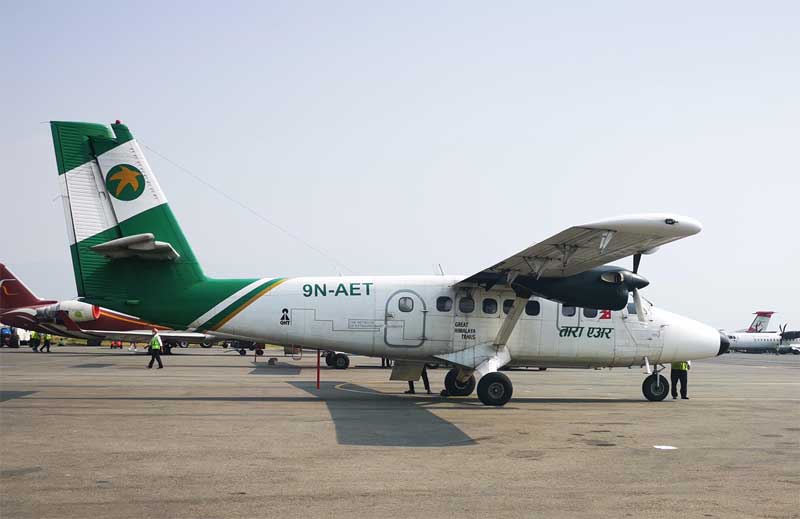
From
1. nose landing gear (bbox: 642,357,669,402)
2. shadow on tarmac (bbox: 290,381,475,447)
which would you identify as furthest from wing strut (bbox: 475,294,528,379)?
nose landing gear (bbox: 642,357,669,402)

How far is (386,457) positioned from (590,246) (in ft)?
24.1

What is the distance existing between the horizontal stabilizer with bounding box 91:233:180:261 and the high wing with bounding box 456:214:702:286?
23.7 feet

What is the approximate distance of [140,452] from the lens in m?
10.6

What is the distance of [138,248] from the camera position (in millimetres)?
16750

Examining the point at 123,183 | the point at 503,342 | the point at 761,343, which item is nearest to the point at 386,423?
the point at 503,342

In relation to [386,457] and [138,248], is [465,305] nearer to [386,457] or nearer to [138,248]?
[138,248]

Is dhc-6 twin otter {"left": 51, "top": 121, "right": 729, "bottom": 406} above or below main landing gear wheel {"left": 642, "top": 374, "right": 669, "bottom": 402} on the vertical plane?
above

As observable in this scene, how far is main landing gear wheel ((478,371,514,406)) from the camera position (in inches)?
706

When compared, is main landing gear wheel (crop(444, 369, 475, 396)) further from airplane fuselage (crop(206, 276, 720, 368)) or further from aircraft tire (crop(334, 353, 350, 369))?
aircraft tire (crop(334, 353, 350, 369))

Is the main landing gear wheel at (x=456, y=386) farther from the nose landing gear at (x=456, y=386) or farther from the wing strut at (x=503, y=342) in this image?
the wing strut at (x=503, y=342)

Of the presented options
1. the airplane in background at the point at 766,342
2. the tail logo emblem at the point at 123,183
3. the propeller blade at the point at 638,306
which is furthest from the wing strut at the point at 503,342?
the airplane in background at the point at 766,342

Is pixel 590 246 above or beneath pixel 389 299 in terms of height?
above

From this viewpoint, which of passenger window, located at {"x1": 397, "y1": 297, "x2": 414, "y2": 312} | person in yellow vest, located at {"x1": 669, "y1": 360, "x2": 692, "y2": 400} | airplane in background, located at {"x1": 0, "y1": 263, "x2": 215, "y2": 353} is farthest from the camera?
airplane in background, located at {"x1": 0, "y1": 263, "x2": 215, "y2": 353}

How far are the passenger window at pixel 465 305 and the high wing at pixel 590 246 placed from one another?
426mm
